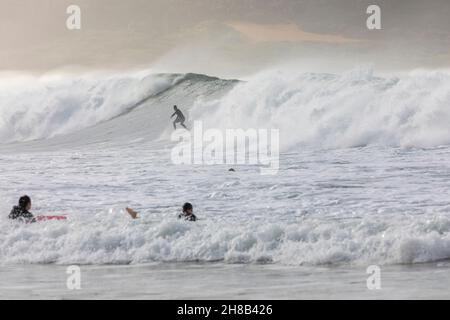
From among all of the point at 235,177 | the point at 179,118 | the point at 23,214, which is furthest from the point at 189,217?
the point at 179,118

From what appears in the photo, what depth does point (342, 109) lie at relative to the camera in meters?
20.5

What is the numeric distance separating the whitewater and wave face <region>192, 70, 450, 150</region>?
47 millimetres

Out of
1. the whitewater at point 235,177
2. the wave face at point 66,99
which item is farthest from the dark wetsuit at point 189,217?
the wave face at point 66,99

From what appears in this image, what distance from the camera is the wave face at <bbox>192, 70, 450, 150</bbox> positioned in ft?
61.0

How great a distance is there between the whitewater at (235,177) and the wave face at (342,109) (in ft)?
0.15

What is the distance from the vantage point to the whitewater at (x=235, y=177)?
9492mm

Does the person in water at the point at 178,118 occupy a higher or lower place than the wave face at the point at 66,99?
lower

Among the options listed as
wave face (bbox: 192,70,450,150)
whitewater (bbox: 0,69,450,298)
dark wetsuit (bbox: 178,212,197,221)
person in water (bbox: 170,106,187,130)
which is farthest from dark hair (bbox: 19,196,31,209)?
person in water (bbox: 170,106,187,130)

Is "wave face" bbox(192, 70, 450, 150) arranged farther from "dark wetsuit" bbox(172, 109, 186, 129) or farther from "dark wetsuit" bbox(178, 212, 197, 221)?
"dark wetsuit" bbox(178, 212, 197, 221)

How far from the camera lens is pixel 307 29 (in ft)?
84.0

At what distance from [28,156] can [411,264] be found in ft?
47.5

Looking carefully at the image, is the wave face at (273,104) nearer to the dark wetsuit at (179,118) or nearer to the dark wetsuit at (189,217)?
the dark wetsuit at (179,118)

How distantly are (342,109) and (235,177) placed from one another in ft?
17.4
